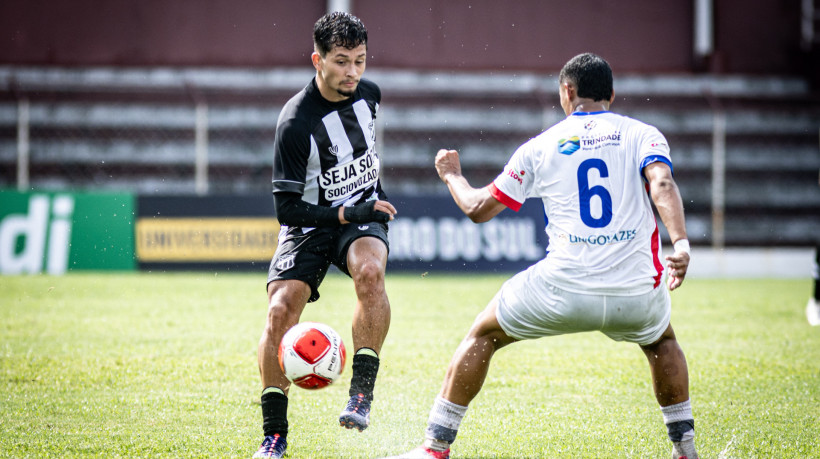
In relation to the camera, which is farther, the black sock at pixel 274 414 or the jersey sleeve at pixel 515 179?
the black sock at pixel 274 414

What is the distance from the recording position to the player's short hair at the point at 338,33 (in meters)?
4.74

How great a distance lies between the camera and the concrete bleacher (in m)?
18.2

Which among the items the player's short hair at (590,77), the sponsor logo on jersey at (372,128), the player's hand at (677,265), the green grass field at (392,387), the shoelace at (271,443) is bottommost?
the green grass field at (392,387)

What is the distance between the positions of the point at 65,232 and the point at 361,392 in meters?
10.8

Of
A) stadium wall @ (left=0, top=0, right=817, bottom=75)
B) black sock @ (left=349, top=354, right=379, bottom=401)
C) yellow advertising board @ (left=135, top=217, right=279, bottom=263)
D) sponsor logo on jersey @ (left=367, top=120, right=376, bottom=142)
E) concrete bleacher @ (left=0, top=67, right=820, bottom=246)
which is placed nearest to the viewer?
black sock @ (left=349, top=354, right=379, bottom=401)

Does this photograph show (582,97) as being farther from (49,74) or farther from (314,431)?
(49,74)

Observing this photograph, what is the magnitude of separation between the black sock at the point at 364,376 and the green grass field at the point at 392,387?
11.7 inches

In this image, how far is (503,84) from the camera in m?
19.6

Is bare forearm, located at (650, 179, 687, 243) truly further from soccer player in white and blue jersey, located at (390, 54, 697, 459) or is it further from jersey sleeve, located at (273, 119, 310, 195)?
jersey sleeve, located at (273, 119, 310, 195)

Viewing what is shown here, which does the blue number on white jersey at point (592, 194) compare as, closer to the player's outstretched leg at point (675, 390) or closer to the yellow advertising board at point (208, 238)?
the player's outstretched leg at point (675, 390)

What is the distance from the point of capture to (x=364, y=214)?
4.73 metres

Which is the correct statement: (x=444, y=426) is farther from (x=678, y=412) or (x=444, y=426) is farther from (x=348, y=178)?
(x=348, y=178)

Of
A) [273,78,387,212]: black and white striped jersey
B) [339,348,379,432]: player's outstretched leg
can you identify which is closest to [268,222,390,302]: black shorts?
[273,78,387,212]: black and white striped jersey

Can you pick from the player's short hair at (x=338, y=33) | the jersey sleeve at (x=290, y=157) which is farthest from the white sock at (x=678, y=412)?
the player's short hair at (x=338, y=33)
